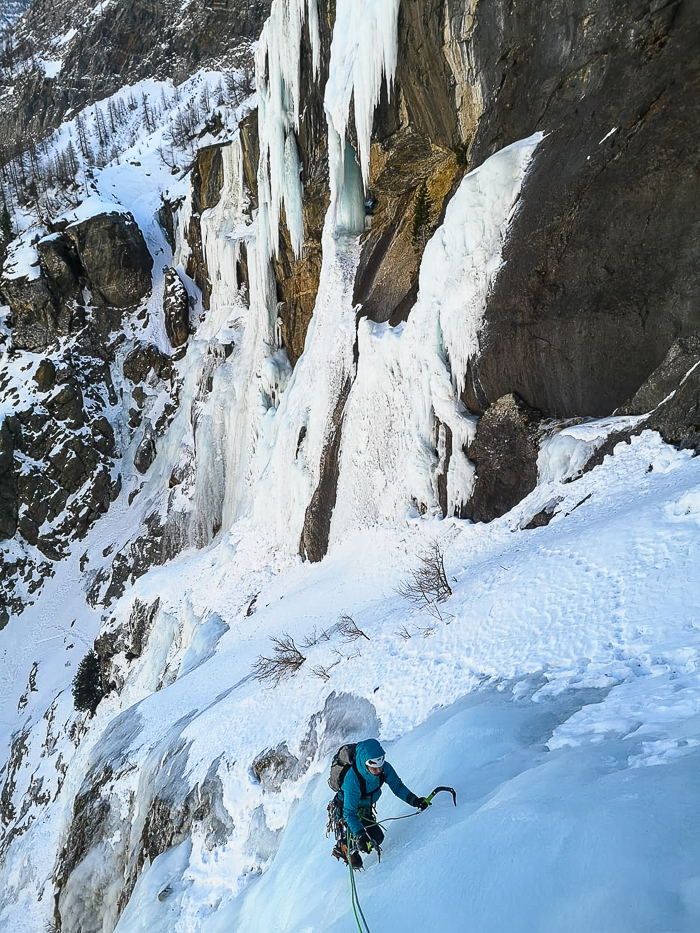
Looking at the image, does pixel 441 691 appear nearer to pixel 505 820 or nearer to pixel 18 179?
pixel 505 820

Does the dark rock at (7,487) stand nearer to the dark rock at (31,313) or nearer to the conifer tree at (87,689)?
the dark rock at (31,313)

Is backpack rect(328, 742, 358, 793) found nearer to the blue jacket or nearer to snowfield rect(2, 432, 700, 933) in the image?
the blue jacket

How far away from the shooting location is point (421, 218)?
532 inches

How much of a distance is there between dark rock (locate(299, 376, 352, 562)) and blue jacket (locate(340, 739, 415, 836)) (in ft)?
31.8

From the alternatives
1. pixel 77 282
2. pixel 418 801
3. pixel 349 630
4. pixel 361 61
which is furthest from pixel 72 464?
pixel 418 801

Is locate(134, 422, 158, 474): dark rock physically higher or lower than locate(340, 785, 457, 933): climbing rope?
higher

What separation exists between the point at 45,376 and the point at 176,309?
26.6ft

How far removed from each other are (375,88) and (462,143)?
2335 millimetres

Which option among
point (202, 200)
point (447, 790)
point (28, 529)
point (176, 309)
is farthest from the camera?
point (176, 309)

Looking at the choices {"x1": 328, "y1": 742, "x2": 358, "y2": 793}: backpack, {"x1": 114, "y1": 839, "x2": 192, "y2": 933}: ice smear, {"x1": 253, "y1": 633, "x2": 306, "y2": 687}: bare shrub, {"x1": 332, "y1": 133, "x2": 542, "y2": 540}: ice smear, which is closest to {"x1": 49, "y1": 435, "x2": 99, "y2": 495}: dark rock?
{"x1": 332, "y1": 133, "x2": 542, "y2": 540}: ice smear

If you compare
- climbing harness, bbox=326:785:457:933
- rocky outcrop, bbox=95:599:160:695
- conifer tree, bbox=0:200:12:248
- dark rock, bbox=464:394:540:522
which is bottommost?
rocky outcrop, bbox=95:599:160:695

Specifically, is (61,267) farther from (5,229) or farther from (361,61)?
(361,61)

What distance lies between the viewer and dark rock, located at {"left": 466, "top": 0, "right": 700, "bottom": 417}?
6.91 meters

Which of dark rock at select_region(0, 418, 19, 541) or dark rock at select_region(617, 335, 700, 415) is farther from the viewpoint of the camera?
dark rock at select_region(0, 418, 19, 541)
